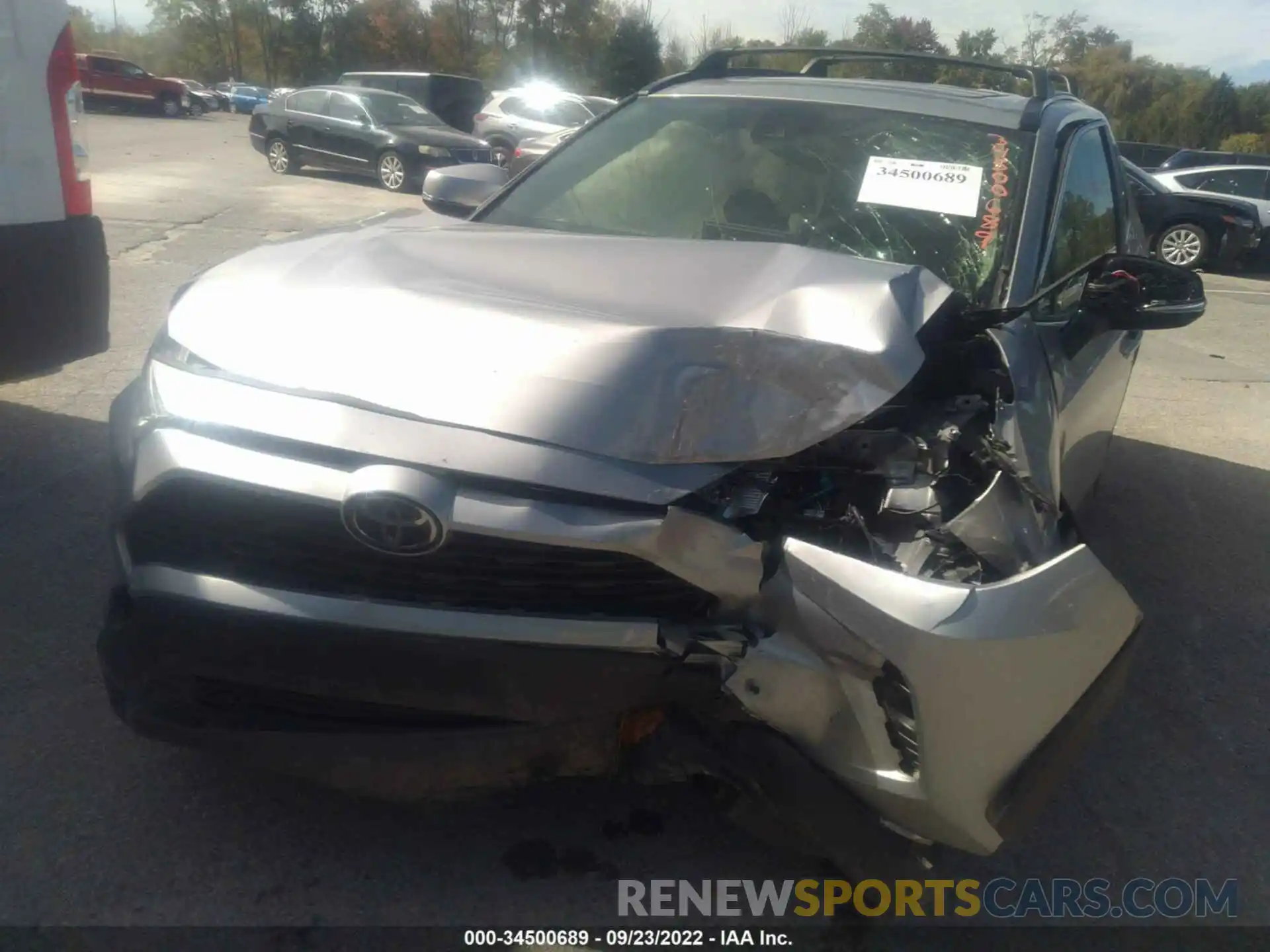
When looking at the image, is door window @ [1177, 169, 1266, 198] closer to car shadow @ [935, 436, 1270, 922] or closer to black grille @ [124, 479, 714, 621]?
car shadow @ [935, 436, 1270, 922]

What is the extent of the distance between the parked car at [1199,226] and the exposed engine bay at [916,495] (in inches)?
532

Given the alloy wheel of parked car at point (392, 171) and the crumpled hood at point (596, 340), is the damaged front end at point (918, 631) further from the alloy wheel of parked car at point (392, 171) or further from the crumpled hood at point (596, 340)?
the alloy wheel of parked car at point (392, 171)

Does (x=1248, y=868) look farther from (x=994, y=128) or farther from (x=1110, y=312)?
(x=994, y=128)

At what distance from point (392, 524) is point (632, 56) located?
127ft

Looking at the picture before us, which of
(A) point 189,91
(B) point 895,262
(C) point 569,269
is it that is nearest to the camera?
(C) point 569,269

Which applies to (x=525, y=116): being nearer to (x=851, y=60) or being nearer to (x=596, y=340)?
(x=851, y=60)

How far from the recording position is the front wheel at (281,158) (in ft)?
59.5

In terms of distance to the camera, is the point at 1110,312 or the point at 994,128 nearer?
the point at 1110,312

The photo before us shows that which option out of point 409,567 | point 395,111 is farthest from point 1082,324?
point 395,111

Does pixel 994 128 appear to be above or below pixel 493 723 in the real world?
above

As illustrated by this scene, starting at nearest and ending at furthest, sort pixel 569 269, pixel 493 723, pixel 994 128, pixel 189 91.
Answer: pixel 493 723 < pixel 569 269 < pixel 994 128 < pixel 189 91

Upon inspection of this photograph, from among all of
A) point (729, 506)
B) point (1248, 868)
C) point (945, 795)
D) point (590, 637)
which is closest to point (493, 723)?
point (590, 637)

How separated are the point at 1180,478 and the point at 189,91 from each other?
38.8 meters

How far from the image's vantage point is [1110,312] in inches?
121
